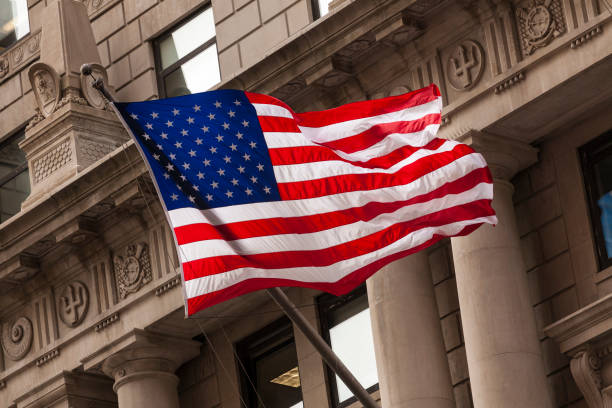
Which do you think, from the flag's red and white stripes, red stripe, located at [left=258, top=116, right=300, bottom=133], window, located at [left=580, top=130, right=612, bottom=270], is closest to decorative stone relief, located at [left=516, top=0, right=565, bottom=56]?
window, located at [left=580, top=130, right=612, bottom=270]

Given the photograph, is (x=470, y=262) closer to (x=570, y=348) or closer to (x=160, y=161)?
(x=570, y=348)

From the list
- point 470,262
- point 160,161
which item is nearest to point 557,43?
point 470,262

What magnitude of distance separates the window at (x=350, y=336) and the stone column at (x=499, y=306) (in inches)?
116

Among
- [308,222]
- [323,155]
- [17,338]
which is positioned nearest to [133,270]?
[17,338]

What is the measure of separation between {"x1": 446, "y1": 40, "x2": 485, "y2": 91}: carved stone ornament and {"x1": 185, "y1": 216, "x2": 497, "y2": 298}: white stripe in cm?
543

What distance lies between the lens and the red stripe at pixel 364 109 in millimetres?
21594

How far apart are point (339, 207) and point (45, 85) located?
41.2ft

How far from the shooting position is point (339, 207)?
2048 centimetres

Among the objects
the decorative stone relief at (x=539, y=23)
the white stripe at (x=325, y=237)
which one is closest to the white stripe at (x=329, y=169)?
the white stripe at (x=325, y=237)

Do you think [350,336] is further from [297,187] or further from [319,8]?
[297,187]

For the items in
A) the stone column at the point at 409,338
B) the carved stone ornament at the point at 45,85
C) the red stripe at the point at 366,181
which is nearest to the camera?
the red stripe at the point at 366,181

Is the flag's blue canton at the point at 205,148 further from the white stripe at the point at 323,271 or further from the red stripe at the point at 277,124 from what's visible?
the white stripe at the point at 323,271

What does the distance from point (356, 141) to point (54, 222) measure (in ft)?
33.1

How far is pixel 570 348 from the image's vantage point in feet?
78.9
